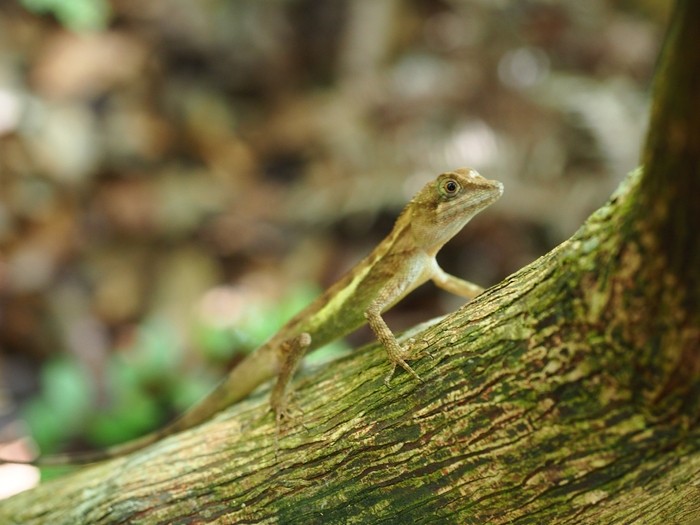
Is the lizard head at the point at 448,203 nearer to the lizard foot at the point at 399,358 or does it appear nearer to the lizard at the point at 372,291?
the lizard at the point at 372,291

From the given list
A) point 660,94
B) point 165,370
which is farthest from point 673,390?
point 165,370

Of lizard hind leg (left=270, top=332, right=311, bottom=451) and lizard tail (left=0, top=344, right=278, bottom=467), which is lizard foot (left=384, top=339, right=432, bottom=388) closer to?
lizard hind leg (left=270, top=332, right=311, bottom=451)

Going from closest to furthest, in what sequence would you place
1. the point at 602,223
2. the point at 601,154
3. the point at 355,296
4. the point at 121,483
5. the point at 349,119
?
the point at 602,223, the point at 121,483, the point at 355,296, the point at 601,154, the point at 349,119

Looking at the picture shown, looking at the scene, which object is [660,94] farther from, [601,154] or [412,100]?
[412,100]

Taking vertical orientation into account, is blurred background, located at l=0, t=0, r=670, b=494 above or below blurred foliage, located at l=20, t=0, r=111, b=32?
below

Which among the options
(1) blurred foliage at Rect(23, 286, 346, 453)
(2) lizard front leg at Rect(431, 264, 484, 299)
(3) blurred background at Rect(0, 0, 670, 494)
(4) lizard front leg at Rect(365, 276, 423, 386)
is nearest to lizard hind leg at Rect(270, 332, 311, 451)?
(4) lizard front leg at Rect(365, 276, 423, 386)

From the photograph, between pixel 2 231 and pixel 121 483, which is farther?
pixel 2 231

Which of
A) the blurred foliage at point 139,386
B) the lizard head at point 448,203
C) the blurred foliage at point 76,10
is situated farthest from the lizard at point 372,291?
the blurred foliage at point 76,10

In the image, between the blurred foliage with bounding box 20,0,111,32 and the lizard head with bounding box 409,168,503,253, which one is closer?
the lizard head with bounding box 409,168,503,253
